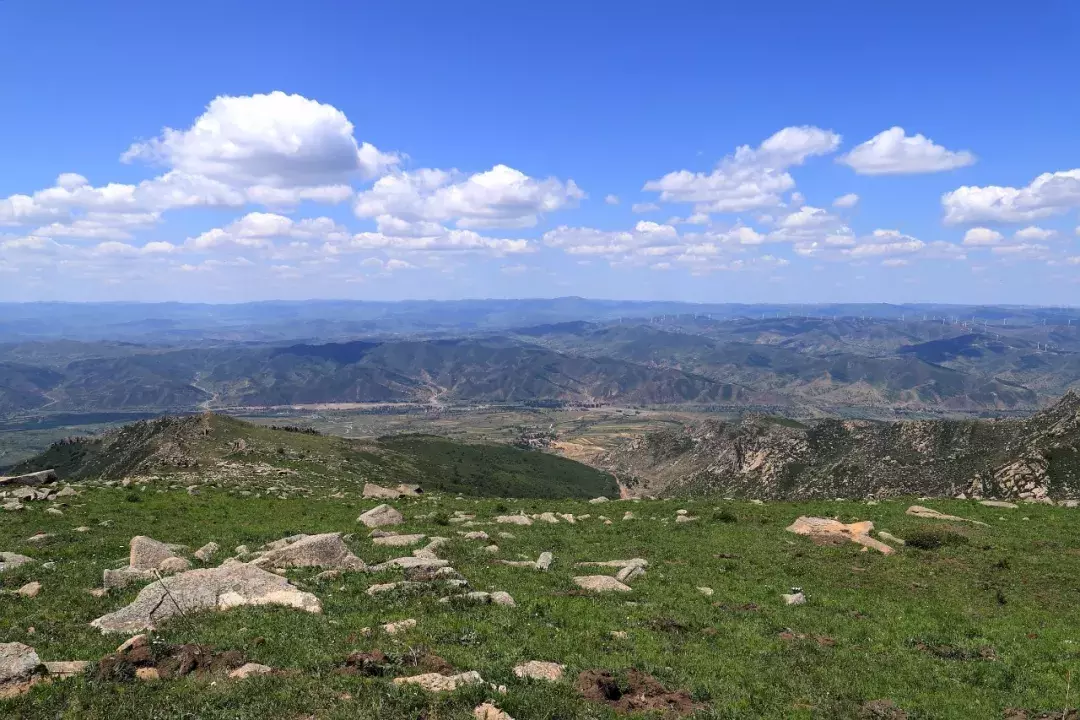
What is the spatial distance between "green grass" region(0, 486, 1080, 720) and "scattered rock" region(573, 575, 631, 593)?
→ 0.54m

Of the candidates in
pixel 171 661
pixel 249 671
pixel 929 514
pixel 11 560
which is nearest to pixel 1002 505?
pixel 929 514

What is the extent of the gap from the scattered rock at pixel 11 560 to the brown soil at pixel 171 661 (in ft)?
47.7

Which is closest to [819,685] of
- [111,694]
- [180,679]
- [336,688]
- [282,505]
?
[336,688]

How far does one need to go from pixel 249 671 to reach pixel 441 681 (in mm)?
4688

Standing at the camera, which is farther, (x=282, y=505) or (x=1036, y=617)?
(x=282, y=505)

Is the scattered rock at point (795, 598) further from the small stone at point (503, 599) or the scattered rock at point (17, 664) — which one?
the scattered rock at point (17, 664)

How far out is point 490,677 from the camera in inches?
583

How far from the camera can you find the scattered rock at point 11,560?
2478cm

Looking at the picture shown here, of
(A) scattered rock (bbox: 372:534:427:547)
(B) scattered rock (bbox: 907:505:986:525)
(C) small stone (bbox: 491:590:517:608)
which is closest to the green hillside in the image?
(A) scattered rock (bbox: 372:534:427:547)

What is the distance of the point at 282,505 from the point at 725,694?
1604 inches

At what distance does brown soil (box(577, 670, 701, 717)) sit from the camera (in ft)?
46.7

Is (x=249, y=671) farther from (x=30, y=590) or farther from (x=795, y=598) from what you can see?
(x=795, y=598)

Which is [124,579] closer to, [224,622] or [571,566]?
[224,622]

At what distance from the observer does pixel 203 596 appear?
19469 millimetres
